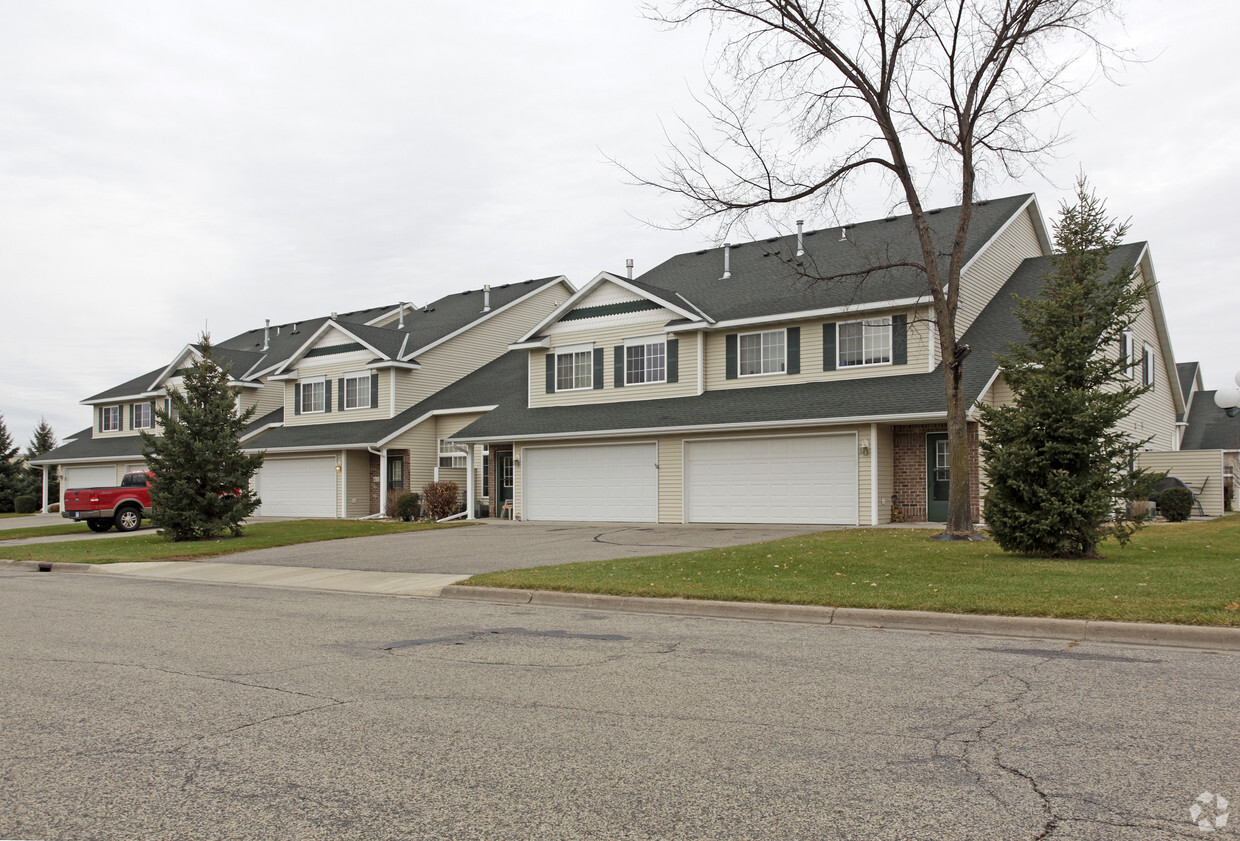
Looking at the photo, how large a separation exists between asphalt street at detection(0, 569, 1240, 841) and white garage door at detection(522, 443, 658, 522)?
1745cm

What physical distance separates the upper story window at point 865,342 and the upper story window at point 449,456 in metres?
14.2

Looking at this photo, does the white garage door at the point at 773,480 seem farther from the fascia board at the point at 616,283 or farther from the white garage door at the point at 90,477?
the white garage door at the point at 90,477

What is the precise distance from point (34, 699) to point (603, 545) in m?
13.7

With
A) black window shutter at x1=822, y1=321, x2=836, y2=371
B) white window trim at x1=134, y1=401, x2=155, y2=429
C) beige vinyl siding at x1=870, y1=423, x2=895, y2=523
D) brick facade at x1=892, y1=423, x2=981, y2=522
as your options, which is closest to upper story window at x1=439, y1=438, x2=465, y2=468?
black window shutter at x1=822, y1=321, x2=836, y2=371

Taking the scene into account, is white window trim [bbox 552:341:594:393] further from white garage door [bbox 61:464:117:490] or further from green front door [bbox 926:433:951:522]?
white garage door [bbox 61:464:117:490]

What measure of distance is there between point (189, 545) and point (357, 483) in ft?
39.9

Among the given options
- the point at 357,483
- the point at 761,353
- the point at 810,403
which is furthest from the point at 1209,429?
the point at 357,483

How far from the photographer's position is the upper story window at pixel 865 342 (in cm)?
2458

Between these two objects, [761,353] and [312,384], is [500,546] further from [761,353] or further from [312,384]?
[312,384]

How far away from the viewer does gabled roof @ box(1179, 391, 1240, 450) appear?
30.9m

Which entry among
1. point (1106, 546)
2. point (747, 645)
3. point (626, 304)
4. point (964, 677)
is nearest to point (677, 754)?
point (964, 677)

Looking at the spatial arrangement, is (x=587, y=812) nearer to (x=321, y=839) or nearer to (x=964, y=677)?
(x=321, y=839)

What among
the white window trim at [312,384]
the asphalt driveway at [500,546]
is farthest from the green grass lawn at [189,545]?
the white window trim at [312,384]

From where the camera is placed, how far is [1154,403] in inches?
1164
